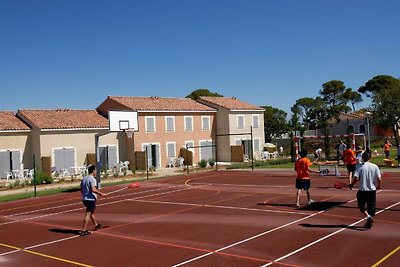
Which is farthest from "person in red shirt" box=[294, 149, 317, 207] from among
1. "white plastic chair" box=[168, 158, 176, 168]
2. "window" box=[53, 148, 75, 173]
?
"white plastic chair" box=[168, 158, 176, 168]

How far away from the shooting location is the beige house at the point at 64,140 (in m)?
34.1

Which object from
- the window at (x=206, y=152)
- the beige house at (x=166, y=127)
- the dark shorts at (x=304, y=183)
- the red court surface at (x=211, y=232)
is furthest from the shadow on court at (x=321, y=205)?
the window at (x=206, y=152)

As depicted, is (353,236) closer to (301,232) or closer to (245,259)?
(301,232)

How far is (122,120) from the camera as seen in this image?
29.1m

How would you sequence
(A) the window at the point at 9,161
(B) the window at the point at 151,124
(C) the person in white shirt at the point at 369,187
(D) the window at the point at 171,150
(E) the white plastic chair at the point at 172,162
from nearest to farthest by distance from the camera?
(C) the person in white shirt at the point at 369,187 → (A) the window at the point at 9,161 → (B) the window at the point at 151,124 → (E) the white plastic chair at the point at 172,162 → (D) the window at the point at 171,150

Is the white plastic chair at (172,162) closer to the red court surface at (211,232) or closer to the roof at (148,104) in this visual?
the roof at (148,104)

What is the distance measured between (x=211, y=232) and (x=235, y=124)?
1370 inches

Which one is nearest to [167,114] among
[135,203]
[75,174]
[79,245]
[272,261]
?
[75,174]

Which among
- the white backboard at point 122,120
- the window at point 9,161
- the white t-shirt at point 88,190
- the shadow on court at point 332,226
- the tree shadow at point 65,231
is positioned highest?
the white backboard at point 122,120

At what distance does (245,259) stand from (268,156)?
37.8 meters

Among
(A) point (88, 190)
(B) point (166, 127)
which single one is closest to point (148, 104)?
(B) point (166, 127)

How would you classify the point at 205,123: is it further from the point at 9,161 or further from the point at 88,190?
the point at 88,190

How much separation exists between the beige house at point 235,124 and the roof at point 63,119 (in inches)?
470

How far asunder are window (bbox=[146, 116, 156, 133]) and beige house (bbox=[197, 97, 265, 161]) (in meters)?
7.46
